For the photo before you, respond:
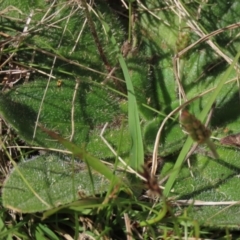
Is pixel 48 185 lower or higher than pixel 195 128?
lower

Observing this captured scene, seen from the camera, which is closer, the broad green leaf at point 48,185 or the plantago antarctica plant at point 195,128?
the plantago antarctica plant at point 195,128

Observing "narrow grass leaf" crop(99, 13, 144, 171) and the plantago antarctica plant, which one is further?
"narrow grass leaf" crop(99, 13, 144, 171)

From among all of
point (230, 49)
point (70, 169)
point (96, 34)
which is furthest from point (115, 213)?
point (230, 49)

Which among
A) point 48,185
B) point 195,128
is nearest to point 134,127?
point 48,185

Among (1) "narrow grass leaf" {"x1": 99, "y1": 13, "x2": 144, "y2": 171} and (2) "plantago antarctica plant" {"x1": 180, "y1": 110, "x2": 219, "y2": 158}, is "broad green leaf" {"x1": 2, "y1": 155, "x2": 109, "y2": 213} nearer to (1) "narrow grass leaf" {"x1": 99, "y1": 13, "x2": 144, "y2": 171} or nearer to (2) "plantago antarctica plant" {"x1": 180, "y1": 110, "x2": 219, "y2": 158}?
(1) "narrow grass leaf" {"x1": 99, "y1": 13, "x2": 144, "y2": 171}

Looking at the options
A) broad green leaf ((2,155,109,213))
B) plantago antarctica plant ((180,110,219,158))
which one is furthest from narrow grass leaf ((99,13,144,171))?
plantago antarctica plant ((180,110,219,158))

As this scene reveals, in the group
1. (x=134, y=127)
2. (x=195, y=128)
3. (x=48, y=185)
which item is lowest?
(x=48, y=185)

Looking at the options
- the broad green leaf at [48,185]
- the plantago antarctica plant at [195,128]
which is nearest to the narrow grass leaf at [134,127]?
the broad green leaf at [48,185]

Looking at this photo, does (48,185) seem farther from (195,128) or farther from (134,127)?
(195,128)

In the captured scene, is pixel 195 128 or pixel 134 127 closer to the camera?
pixel 195 128

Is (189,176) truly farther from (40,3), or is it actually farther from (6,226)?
(40,3)

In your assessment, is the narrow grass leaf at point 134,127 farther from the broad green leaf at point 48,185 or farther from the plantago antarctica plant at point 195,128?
the plantago antarctica plant at point 195,128
